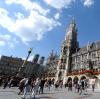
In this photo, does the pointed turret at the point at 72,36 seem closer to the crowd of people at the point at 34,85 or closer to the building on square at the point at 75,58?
the building on square at the point at 75,58

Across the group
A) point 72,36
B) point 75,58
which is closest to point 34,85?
point 75,58

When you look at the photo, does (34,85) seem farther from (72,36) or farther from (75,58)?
(72,36)

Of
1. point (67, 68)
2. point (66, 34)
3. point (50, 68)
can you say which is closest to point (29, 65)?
point (50, 68)

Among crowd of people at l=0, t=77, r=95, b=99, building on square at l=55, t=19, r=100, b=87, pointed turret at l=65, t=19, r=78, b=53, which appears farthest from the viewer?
pointed turret at l=65, t=19, r=78, b=53

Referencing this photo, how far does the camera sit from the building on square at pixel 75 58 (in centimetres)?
6925

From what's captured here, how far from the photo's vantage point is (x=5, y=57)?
131m

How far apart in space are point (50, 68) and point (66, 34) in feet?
→ 67.0

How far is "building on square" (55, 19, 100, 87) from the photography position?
69250mm

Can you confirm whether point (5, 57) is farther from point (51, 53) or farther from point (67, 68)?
point (67, 68)

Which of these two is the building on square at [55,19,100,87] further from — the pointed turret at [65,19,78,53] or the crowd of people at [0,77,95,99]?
the crowd of people at [0,77,95,99]

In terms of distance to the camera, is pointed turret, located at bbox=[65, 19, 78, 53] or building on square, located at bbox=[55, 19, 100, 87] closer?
building on square, located at bbox=[55, 19, 100, 87]

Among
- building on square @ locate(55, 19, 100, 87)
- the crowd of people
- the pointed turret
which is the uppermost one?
the pointed turret

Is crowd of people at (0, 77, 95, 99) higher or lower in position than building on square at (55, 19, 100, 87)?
lower

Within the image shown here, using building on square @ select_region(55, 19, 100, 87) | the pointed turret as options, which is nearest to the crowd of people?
building on square @ select_region(55, 19, 100, 87)
